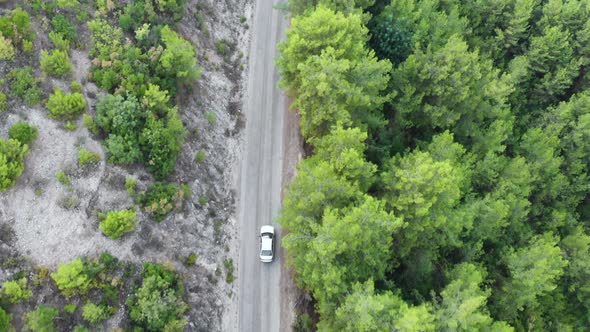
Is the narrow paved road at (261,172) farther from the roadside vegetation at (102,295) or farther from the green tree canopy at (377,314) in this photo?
the green tree canopy at (377,314)

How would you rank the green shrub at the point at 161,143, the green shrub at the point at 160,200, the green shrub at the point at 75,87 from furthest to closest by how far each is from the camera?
the green shrub at the point at 161,143
the green shrub at the point at 160,200
the green shrub at the point at 75,87

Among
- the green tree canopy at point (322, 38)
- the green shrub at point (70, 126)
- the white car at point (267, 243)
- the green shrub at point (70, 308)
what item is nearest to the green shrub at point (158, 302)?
the green shrub at point (70, 308)

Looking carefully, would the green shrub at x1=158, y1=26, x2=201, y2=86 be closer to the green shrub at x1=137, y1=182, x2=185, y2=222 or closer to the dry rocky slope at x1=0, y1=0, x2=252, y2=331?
the dry rocky slope at x1=0, y1=0, x2=252, y2=331

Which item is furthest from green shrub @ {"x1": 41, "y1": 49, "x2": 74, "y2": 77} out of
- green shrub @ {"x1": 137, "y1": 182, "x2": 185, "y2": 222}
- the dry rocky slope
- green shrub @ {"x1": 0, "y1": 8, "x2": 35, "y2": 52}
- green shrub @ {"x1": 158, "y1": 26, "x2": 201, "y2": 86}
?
green shrub @ {"x1": 137, "y1": 182, "x2": 185, "y2": 222}

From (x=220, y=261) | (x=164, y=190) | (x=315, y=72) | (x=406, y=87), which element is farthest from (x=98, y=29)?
(x=406, y=87)

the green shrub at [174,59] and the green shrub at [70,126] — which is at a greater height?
the green shrub at [174,59]

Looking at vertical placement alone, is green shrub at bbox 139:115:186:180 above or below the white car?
above

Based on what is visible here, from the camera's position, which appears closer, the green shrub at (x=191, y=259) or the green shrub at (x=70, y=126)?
the green shrub at (x=70, y=126)
